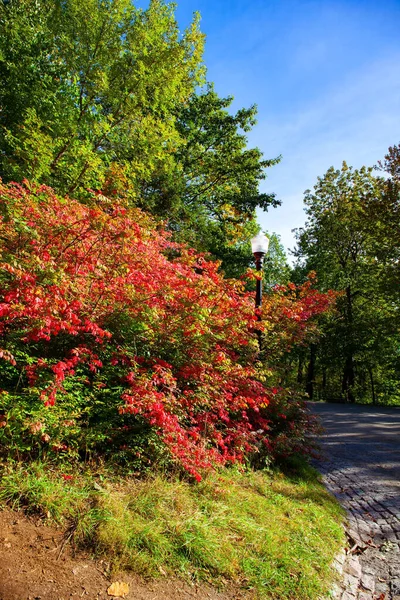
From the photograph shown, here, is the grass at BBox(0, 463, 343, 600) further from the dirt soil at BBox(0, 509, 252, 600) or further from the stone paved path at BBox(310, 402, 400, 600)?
the stone paved path at BBox(310, 402, 400, 600)

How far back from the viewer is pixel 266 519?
128 inches

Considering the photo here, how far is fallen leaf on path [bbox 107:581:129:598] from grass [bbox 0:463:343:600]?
0.12 m

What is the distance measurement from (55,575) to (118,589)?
16.2 inches

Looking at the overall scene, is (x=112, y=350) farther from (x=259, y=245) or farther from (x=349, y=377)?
(x=349, y=377)

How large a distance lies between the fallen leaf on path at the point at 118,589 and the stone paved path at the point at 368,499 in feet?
5.61

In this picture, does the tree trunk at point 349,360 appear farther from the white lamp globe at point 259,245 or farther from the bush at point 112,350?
the bush at point 112,350

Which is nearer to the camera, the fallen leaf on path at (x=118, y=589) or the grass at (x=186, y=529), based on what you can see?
the fallen leaf on path at (x=118, y=589)

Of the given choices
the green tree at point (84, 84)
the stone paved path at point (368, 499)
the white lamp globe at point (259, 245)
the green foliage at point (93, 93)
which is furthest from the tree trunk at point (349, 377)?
the green tree at point (84, 84)

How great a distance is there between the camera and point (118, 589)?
81.7 inches

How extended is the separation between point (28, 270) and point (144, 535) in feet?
8.89

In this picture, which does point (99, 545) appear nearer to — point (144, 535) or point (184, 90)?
point (144, 535)

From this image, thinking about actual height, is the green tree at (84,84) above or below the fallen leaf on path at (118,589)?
above

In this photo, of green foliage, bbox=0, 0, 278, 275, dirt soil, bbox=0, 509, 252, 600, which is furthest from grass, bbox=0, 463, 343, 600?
green foliage, bbox=0, 0, 278, 275

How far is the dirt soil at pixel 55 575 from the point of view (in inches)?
78.0
